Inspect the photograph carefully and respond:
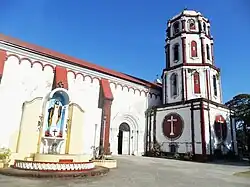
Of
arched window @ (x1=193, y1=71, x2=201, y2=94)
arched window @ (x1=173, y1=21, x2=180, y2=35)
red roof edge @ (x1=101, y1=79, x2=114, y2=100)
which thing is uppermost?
arched window @ (x1=173, y1=21, x2=180, y2=35)

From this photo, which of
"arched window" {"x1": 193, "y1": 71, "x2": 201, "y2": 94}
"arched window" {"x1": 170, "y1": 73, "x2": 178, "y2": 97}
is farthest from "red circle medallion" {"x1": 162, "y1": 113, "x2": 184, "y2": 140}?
"arched window" {"x1": 193, "y1": 71, "x2": 201, "y2": 94}

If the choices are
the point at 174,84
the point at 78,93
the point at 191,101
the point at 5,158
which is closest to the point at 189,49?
the point at 174,84

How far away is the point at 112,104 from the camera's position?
25.2 metres

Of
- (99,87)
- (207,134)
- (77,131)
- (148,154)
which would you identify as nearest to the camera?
(77,131)

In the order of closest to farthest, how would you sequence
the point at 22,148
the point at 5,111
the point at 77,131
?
the point at 22,148, the point at 5,111, the point at 77,131

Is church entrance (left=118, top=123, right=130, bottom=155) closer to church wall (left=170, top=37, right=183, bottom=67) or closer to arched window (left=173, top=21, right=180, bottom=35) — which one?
church wall (left=170, top=37, right=183, bottom=67)

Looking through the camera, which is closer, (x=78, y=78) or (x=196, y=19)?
(x=78, y=78)

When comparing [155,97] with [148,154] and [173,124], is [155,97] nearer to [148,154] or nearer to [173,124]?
[173,124]

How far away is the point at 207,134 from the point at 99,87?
12.8 m

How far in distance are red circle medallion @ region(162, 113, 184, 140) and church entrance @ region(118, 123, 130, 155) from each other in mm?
4599

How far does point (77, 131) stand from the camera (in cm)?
1933

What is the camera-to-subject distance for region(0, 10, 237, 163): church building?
18.2 metres

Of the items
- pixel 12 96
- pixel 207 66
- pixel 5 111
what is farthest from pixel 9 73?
pixel 207 66

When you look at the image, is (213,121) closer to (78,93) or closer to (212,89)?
(212,89)
